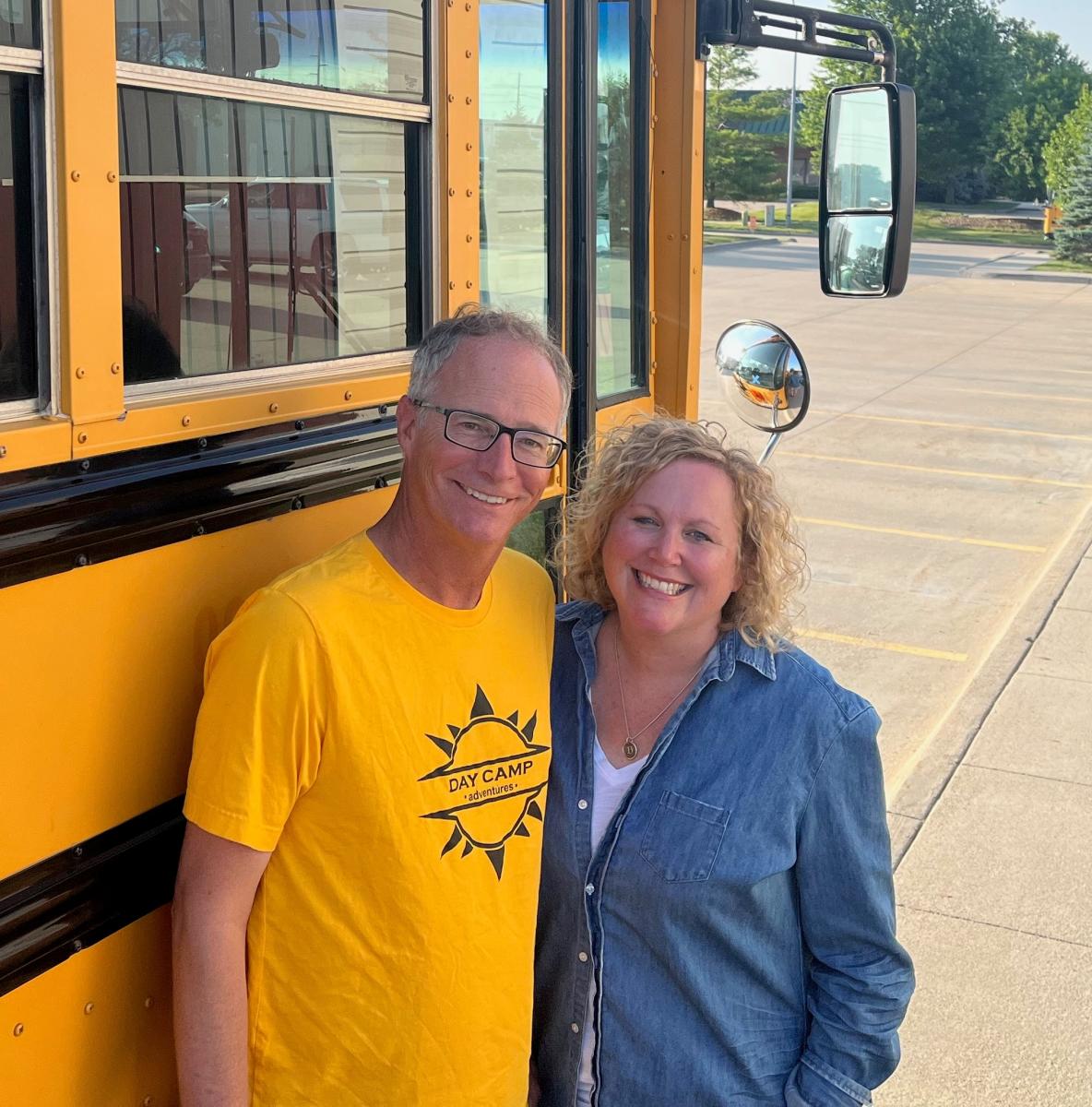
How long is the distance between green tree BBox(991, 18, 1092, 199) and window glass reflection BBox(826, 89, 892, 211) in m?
50.6

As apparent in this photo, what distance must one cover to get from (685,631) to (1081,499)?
7.74 metres

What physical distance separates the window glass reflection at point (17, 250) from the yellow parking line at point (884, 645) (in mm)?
4853

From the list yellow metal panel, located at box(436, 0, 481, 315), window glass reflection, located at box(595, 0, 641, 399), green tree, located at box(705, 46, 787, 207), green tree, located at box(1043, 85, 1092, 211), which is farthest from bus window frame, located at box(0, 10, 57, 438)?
green tree, located at box(705, 46, 787, 207)

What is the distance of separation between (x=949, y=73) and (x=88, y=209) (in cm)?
5399

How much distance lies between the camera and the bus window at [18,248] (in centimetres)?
137

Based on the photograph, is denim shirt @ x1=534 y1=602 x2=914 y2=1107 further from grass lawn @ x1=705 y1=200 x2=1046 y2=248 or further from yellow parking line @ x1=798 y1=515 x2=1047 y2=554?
grass lawn @ x1=705 y1=200 x2=1046 y2=248

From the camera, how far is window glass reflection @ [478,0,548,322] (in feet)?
7.46

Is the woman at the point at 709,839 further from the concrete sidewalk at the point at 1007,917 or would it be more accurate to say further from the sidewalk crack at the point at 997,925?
the sidewalk crack at the point at 997,925

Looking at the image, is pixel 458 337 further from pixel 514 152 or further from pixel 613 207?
pixel 613 207

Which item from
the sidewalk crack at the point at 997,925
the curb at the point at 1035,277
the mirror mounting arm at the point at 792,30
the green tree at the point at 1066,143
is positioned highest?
the green tree at the point at 1066,143

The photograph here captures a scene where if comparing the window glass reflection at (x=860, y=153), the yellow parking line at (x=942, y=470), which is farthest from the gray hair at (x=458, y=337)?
the yellow parking line at (x=942, y=470)

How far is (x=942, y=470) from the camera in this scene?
9625 mm

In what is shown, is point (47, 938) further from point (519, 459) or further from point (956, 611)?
point (956, 611)

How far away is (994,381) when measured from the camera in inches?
541
